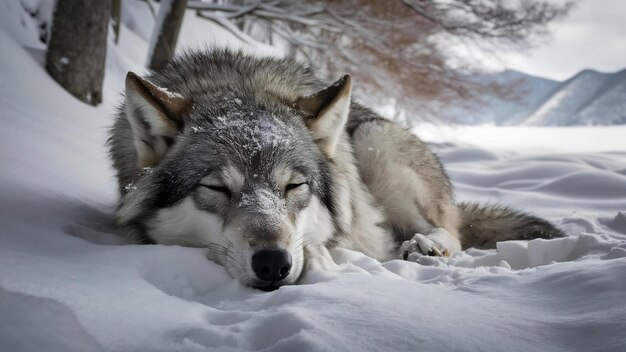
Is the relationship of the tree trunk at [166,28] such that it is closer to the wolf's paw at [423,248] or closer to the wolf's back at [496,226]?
the wolf's back at [496,226]

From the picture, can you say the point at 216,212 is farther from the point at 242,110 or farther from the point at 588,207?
the point at 588,207

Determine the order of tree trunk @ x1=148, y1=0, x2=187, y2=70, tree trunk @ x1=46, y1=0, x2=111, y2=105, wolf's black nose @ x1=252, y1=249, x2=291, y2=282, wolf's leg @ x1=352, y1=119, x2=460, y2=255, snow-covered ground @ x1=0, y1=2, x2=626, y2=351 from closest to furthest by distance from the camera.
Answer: snow-covered ground @ x1=0, y1=2, x2=626, y2=351
wolf's black nose @ x1=252, y1=249, x2=291, y2=282
wolf's leg @ x1=352, y1=119, x2=460, y2=255
tree trunk @ x1=46, y1=0, x2=111, y2=105
tree trunk @ x1=148, y1=0, x2=187, y2=70

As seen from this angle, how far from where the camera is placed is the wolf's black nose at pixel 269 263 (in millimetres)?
1853

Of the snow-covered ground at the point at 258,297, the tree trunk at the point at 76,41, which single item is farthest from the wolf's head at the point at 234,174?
the tree trunk at the point at 76,41

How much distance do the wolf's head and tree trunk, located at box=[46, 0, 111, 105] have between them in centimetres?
346

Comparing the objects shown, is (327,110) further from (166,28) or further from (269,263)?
(166,28)

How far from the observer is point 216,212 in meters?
2.19

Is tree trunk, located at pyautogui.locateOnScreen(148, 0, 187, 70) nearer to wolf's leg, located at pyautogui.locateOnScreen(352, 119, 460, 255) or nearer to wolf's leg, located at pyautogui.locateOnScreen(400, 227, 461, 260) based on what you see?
wolf's leg, located at pyautogui.locateOnScreen(352, 119, 460, 255)

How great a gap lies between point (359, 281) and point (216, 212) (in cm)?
73

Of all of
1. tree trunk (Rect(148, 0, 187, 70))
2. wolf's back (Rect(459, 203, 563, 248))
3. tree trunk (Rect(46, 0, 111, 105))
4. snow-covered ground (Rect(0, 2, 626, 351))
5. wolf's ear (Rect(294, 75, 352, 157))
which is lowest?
snow-covered ground (Rect(0, 2, 626, 351))

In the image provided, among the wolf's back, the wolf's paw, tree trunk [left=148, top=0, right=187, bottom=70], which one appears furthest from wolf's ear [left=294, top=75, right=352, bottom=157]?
tree trunk [left=148, top=0, right=187, bottom=70]

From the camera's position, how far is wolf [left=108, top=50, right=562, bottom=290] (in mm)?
2076

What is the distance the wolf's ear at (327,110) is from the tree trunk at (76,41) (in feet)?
12.4

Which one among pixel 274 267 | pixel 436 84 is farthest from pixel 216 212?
pixel 436 84
